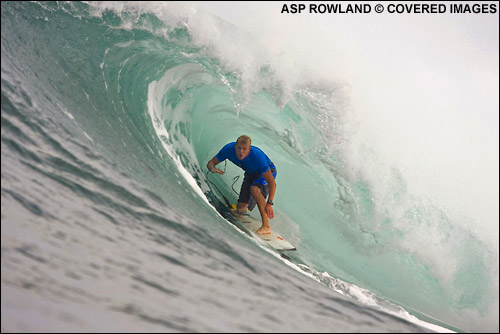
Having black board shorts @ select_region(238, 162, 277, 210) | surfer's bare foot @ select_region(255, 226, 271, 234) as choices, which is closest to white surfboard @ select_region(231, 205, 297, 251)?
surfer's bare foot @ select_region(255, 226, 271, 234)

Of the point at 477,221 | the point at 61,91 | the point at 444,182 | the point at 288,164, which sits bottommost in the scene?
the point at 61,91

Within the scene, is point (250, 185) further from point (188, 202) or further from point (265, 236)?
point (188, 202)

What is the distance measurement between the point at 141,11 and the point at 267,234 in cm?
327

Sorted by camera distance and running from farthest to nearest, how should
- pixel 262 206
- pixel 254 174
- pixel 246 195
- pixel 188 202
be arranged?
pixel 246 195 < pixel 254 174 < pixel 262 206 < pixel 188 202

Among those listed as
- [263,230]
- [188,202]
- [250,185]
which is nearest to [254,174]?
[250,185]

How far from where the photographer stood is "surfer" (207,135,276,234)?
4895 mm

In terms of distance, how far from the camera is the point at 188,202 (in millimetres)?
4273

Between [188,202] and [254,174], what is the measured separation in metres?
1.16

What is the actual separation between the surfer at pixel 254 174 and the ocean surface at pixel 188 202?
0.33 meters

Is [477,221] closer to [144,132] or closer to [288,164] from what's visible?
[288,164]

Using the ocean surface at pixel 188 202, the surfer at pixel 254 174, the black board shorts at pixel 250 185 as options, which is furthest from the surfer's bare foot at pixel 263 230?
the black board shorts at pixel 250 185

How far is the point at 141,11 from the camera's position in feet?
18.6

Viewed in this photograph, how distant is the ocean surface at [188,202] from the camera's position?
229 cm

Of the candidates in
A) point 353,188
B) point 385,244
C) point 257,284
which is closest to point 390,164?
point 353,188
